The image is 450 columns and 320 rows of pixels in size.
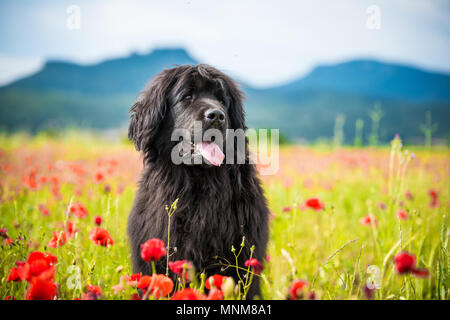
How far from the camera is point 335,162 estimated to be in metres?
7.12

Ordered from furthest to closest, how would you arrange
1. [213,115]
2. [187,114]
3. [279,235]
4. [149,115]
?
[279,235], [149,115], [187,114], [213,115]

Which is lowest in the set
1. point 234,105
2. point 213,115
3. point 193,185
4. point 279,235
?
point 279,235

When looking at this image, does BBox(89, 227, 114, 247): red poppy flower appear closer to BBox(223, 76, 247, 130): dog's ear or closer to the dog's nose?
the dog's nose

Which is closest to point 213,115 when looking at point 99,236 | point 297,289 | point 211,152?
point 211,152

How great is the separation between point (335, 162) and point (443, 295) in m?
5.33

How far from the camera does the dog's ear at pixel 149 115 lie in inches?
108

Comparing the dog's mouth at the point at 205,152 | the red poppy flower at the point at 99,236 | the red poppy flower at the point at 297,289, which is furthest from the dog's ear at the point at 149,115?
the red poppy flower at the point at 297,289

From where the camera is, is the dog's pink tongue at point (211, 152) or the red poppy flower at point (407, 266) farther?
the dog's pink tongue at point (211, 152)

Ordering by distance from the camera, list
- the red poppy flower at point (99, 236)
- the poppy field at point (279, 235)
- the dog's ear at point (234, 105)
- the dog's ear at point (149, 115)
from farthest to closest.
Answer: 1. the dog's ear at point (234, 105)
2. the dog's ear at point (149, 115)
3. the red poppy flower at point (99, 236)
4. the poppy field at point (279, 235)

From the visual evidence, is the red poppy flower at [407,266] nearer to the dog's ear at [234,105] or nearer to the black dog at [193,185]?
the black dog at [193,185]

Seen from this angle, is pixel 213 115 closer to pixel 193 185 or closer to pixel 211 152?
pixel 211 152

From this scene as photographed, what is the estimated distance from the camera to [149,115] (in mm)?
2781

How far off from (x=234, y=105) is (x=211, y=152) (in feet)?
2.65
